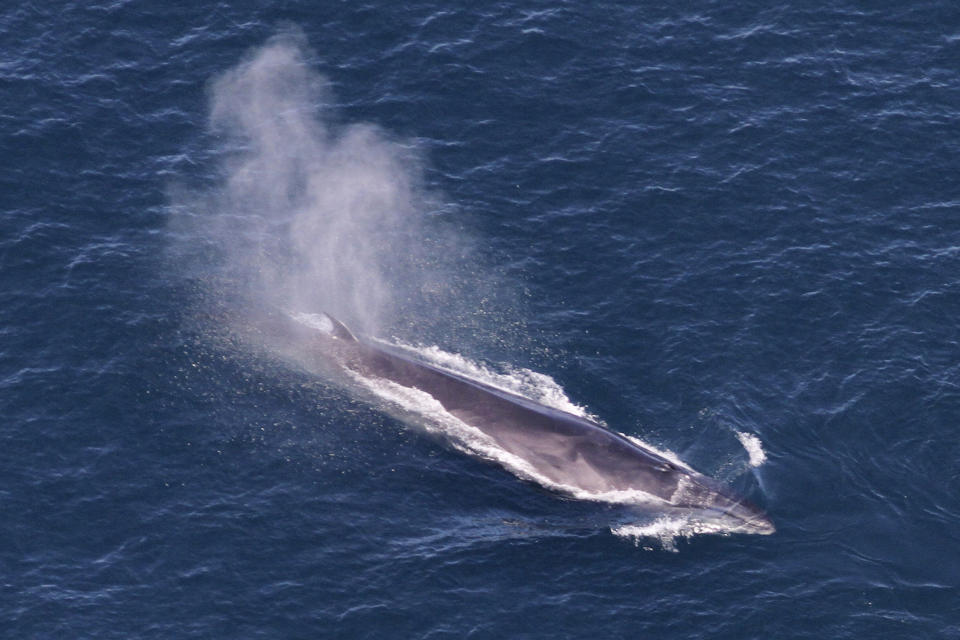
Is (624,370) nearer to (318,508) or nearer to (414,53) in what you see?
(318,508)

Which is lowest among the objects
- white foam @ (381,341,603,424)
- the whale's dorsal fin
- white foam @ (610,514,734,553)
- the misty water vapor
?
white foam @ (610,514,734,553)

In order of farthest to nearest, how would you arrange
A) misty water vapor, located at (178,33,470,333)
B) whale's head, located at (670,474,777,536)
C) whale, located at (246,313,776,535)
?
1. misty water vapor, located at (178,33,470,333)
2. whale, located at (246,313,776,535)
3. whale's head, located at (670,474,777,536)

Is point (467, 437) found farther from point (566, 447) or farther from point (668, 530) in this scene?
point (668, 530)

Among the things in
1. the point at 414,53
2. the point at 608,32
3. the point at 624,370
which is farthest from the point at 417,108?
the point at 624,370

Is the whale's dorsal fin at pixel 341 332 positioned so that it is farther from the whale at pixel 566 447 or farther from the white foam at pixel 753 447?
the white foam at pixel 753 447

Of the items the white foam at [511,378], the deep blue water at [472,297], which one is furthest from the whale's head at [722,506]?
the white foam at [511,378]

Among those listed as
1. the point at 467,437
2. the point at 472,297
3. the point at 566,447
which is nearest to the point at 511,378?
the point at 467,437

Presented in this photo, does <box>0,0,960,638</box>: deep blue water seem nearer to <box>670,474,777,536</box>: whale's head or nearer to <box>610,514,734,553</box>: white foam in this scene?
<box>610,514,734,553</box>: white foam

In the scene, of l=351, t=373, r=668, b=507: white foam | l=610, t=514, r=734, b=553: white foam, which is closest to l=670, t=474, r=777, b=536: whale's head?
l=610, t=514, r=734, b=553: white foam
